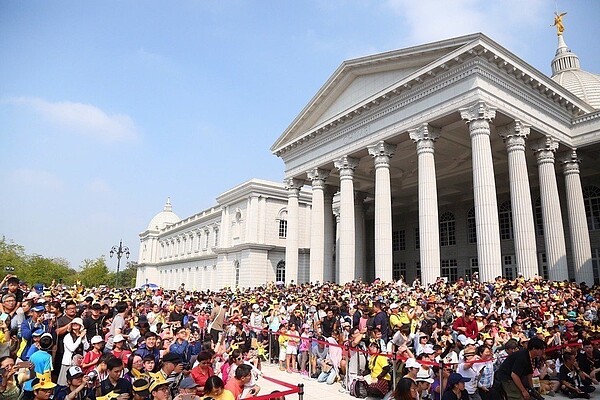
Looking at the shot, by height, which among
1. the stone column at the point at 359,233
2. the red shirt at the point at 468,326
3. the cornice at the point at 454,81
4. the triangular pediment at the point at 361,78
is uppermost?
the triangular pediment at the point at 361,78

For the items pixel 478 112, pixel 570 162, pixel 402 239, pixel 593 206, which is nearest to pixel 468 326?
pixel 478 112

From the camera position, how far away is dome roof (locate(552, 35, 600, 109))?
34.8 m

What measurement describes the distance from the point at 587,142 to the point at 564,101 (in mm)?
2752

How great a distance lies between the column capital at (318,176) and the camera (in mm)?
30781

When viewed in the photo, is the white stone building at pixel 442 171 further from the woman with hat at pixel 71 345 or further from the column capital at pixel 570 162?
the woman with hat at pixel 71 345

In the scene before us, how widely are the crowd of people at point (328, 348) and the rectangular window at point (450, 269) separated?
61.1ft

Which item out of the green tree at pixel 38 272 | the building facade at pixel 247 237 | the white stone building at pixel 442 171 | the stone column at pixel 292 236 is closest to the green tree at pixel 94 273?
the green tree at pixel 38 272

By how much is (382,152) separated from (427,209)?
16.9 ft

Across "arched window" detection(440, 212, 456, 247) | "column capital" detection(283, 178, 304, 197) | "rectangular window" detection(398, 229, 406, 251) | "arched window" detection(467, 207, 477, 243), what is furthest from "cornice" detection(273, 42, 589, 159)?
"rectangular window" detection(398, 229, 406, 251)

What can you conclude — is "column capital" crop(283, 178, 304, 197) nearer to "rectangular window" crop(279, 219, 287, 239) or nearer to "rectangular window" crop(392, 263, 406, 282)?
"rectangular window" crop(279, 219, 287, 239)

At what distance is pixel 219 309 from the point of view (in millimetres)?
12688

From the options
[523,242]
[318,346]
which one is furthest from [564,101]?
[318,346]

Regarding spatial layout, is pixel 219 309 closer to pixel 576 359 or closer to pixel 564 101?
pixel 576 359

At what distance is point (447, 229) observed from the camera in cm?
3669
